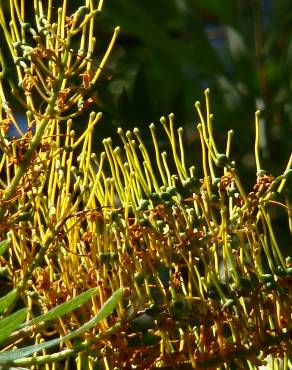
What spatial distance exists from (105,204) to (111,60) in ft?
4.41

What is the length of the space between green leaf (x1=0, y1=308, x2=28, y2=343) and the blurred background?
3.80ft

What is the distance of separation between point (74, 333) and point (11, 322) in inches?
2.3

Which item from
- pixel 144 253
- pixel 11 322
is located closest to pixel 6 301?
pixel 11 322

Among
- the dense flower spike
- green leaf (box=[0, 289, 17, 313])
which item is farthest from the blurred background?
green leaf (box=[0, 289, 17, 313])

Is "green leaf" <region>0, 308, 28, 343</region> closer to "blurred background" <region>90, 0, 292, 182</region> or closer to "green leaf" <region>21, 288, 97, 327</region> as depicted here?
"green leaf" <region>21, 288, 97, 327</region>

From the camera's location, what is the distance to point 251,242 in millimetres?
976

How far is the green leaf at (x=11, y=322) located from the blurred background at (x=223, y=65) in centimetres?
116

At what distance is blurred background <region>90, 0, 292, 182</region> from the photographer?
215 cm

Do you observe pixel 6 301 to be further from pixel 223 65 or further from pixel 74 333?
pixel 223 65

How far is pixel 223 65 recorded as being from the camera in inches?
94.7

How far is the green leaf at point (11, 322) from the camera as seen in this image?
34.0 inches

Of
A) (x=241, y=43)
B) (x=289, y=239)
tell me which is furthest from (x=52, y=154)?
(x=241, y=43)

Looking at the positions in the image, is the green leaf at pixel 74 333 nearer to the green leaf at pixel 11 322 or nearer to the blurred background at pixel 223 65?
the green leaf at pixel 11 322

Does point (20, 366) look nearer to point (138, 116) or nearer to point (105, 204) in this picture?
point (105, 204)
